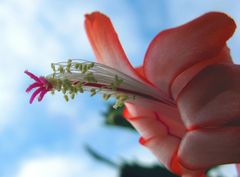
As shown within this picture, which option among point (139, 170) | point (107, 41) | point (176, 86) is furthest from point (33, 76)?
point (139, 170)

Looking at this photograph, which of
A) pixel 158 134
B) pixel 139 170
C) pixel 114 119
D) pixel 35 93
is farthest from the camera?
pixel 139 170

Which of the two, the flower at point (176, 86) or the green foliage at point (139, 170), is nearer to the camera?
the flower at point (176, 86)

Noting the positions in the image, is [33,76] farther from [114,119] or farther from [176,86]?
[114,119]

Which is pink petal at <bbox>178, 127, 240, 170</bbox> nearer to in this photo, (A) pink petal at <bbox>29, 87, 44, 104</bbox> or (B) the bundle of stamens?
(B) the bundle of stamens

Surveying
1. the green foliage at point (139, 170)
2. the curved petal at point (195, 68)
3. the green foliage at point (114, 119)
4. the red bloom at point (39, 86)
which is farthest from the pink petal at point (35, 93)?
the green foliage at point (139, 170)

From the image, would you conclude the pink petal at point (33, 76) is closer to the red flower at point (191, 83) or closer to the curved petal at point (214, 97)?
the red flower at point (191, 83)

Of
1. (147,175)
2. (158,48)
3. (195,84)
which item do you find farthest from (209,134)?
(147,175)
